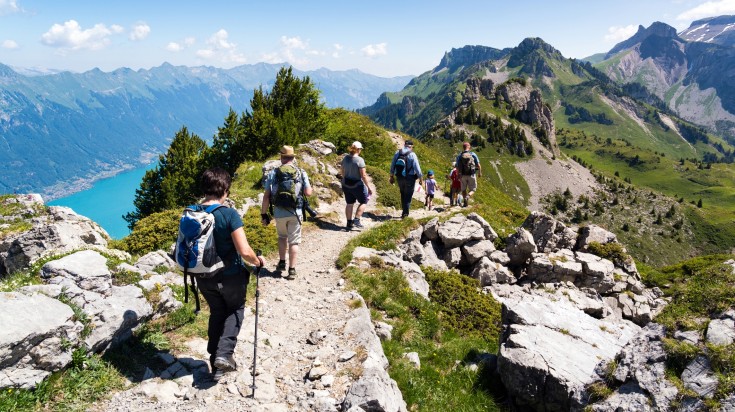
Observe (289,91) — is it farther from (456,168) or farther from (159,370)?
(159,370)

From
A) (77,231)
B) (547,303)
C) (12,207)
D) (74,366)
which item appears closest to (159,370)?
(74,366)

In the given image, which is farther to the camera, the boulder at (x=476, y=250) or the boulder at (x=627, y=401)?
the boulder at (x=476, y=250)

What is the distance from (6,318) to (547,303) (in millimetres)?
12069

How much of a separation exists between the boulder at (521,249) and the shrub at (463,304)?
3.18m

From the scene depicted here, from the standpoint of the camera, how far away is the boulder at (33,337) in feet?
18.0

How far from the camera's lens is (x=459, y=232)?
1816cm

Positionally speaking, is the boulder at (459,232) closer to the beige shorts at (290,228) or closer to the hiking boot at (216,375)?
the beige shorts at (290,228)

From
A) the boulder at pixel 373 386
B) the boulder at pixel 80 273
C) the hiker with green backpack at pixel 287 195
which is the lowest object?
the boulder at pixel 373 386

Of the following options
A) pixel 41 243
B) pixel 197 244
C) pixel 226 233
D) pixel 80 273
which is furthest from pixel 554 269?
pixel 41 243

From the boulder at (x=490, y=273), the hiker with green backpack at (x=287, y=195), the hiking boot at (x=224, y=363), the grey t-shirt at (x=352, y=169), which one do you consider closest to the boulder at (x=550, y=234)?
the boulder at (x=490, y=273)

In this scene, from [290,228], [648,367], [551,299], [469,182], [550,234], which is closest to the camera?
[648,367]

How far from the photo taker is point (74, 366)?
636 centimetres

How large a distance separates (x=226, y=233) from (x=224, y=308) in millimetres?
1478

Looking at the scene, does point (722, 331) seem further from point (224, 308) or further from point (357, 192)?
point (357, 192)
